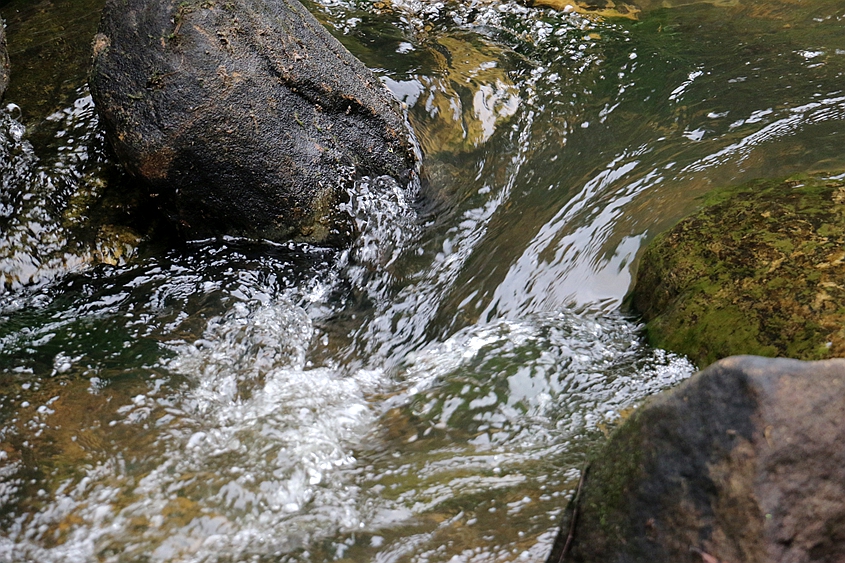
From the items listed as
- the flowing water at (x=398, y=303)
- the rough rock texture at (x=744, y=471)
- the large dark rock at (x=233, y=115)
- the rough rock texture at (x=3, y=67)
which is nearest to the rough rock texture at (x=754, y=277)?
the flowing water at (x=398, y=303)

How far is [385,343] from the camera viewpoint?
381cm

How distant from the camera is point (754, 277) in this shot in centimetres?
310

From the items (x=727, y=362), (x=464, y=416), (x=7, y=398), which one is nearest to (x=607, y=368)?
(x=464, y=416)

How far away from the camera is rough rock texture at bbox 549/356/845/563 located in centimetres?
149

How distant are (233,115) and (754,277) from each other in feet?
9.55

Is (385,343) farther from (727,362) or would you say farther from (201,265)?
(727,362)

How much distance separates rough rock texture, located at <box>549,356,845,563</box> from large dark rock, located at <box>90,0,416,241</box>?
9.51 feet

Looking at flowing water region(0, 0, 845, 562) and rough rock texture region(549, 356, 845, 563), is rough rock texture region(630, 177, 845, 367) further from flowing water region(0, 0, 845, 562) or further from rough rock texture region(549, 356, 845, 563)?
rough rock texture region(549, 356, 845, 563)

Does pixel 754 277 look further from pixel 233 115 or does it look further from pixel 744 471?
pixel 233 115

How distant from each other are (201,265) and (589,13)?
181 inches

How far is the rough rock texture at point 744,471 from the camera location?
1491 millimetres

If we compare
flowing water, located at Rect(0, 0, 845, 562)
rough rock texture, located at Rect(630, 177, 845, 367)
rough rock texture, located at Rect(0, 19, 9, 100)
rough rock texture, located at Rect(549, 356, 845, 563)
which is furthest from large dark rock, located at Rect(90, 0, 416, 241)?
rough rock texture, located at Rect(549, 356, 845, 563)

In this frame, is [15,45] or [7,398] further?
[15,45]

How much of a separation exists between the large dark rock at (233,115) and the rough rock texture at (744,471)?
114 inches
